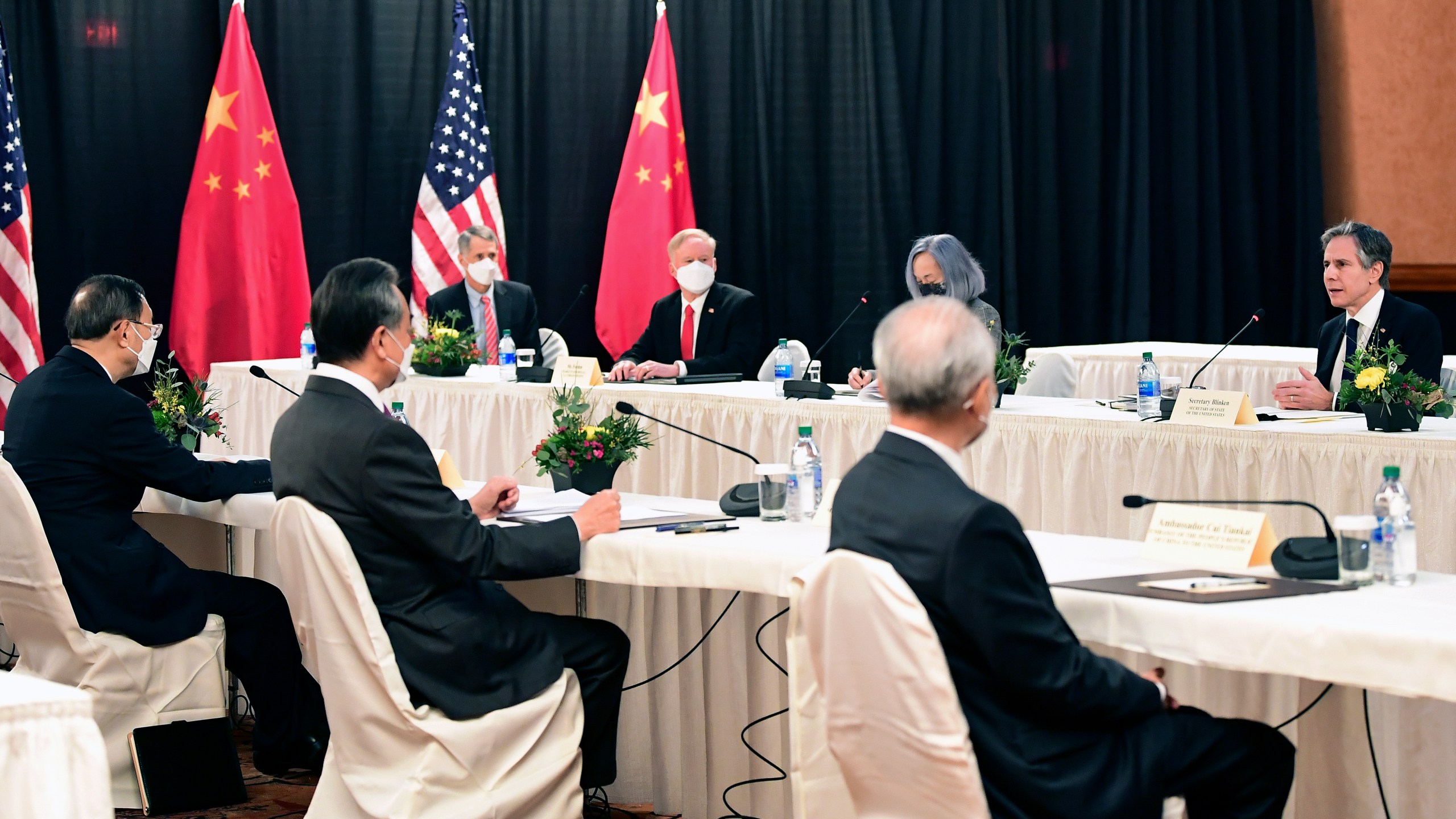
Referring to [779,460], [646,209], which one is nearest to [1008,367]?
[779,460]

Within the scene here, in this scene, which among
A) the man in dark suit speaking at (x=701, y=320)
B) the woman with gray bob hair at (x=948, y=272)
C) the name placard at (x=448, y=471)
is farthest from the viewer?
the man in dark suit speaking at (x=701, y=320)

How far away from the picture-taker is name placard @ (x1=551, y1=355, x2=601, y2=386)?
526 centimetres

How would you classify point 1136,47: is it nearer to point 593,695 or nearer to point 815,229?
point 815,229

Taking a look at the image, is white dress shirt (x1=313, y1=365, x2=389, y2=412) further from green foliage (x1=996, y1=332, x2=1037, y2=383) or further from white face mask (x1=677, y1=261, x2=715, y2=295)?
white face mask (x1=677, y1=261, x2=715, y2=295)

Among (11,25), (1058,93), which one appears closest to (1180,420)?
(1058,93)

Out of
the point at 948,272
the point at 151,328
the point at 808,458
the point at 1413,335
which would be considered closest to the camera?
the point at 808,458

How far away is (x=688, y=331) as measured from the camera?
607 centimetres

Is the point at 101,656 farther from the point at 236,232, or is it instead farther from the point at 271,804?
the point at 236,232

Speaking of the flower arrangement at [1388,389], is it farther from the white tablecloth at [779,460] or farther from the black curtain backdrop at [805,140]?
the black curtain backdrop at [805,140]

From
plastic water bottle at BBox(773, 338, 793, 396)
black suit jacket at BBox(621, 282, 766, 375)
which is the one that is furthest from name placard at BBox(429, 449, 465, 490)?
black suit jacket at BBox(621, 282, 766, 375)

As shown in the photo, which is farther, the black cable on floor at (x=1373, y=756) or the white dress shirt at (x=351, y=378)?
the white dress shirt at (x=351, y=378)

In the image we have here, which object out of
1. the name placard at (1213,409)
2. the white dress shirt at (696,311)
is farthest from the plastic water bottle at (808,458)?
the white dress shirt at (696,311)

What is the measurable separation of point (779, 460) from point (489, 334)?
2222mm

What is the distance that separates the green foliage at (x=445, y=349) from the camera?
5.78 metres
